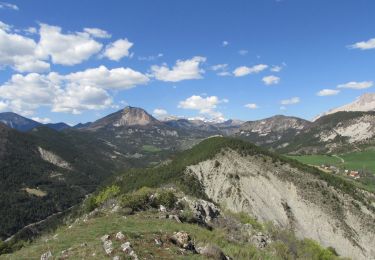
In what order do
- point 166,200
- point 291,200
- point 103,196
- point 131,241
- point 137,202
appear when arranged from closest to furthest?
1. point 131,241
2. point 137,202
3. point 166,200
4. point 103,196
5. point 291,200

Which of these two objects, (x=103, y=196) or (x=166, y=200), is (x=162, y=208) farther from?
(x=103, y=196)

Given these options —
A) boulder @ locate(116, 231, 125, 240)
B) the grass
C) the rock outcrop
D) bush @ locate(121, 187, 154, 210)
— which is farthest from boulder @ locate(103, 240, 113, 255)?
the rock outcrop

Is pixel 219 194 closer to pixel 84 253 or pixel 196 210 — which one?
pixel 196 210

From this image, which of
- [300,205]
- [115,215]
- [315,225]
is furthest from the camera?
[300,205]

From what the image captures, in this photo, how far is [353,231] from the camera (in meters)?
136

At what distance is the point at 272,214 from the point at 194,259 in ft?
383

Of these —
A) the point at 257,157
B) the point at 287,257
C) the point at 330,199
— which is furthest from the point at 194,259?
the point at 257,157

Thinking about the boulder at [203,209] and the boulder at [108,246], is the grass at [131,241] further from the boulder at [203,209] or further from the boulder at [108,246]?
the boulder at [203,209]

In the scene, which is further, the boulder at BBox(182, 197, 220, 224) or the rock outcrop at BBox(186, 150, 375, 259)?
the rock outcrop at BBox(186, 150, 375, 259)

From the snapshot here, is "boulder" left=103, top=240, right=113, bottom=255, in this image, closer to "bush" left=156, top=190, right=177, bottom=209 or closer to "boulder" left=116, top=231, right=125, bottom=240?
"boulder" left=116, top=231, right=125, bottom=240

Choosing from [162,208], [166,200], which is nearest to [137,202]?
[162,208]

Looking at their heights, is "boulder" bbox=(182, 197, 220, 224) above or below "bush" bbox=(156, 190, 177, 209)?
below

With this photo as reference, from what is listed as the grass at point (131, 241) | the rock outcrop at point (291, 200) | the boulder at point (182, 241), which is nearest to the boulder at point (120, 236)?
the grass at point (131, 241)

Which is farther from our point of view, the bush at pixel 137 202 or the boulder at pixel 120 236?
the bush at pixel 137 202
